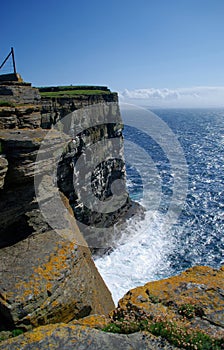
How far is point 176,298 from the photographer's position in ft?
21.4

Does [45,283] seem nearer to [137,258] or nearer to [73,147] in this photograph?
[73,147]

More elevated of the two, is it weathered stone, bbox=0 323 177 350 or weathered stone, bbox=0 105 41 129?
weathered stone, bbox=0 105 41 129

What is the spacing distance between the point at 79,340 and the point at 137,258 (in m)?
26.1

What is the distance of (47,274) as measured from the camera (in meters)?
6.81

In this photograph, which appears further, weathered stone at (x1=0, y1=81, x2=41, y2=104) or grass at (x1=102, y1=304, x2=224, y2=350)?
weathered stone at (x1=0, y1=81, x2=41, y2=104)

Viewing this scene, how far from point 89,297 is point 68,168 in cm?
2228

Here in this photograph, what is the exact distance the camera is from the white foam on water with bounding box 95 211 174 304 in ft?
85.3

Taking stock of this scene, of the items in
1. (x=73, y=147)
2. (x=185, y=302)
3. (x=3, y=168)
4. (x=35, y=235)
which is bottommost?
(x=185, y=302)

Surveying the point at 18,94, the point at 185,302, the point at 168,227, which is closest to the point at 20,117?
the point at 18,94

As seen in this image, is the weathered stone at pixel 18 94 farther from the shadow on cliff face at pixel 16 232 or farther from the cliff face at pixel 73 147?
the shadow on cliff face at pixel 16 232

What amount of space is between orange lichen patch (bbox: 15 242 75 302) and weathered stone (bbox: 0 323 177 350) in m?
1.07

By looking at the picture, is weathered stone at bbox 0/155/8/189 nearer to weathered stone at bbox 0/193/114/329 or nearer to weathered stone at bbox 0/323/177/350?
weathered stone at bbox 0/193/114/329

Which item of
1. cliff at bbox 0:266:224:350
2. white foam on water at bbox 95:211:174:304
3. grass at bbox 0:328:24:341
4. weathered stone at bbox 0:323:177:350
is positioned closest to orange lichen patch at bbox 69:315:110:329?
cliff at bbox 0:266:224:350

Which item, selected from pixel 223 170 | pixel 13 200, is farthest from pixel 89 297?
pixel 223 170
